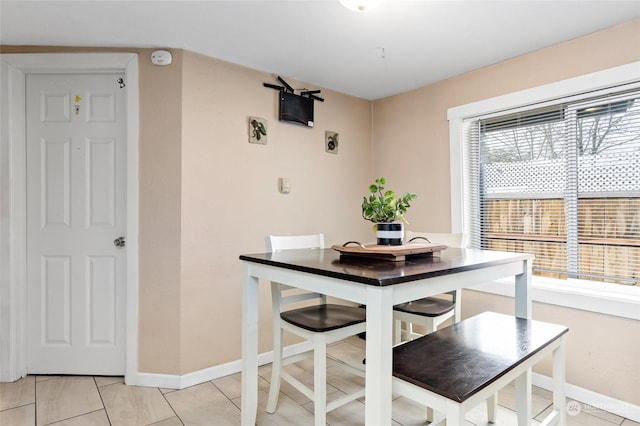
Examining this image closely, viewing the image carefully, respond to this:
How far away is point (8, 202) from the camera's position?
91.7 inches

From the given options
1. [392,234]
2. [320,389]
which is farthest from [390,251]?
[320,389]

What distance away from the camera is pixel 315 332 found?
173cm

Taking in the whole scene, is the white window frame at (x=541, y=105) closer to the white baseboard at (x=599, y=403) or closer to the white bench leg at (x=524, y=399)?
the white baseboard at (x=599, y=403)

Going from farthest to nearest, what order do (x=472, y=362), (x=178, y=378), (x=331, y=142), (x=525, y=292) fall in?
(x=331, y=142) → (x=178, y=378) → (x=525, y=292) → (x=472, y=362)

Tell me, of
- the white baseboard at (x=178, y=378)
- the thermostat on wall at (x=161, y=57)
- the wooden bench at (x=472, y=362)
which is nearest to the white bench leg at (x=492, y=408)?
the wooden bench at (x=472, y=362)

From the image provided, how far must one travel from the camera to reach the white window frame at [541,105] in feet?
6.58

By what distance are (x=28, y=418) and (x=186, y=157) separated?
1.65 meters

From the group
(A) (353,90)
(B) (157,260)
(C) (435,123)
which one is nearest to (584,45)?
(C) (435,123)

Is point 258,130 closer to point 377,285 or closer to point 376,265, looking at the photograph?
point 376,265

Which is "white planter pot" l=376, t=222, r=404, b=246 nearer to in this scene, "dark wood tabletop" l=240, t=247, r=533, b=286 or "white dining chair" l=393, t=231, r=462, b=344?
"dark wood tabletop" l=240, t=247, r=533, b=286

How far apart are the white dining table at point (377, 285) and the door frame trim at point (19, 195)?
1.08 metres

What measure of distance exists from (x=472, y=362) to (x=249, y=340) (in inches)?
37.6

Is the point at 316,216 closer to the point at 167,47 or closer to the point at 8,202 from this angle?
the point at 167,47

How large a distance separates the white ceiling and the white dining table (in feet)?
4.19
